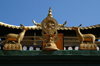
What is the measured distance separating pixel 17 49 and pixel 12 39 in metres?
0.54

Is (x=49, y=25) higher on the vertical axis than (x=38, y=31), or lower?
lower

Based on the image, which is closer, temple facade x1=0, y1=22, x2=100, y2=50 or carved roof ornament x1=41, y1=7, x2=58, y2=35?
carved roof ornament x1=41, y1=7, x2=58, y2=35

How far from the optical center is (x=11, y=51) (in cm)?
647

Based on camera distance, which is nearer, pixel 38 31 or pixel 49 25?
pixel 49 25

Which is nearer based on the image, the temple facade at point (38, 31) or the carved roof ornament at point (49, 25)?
the carved roof ornament at point (49, 25)
